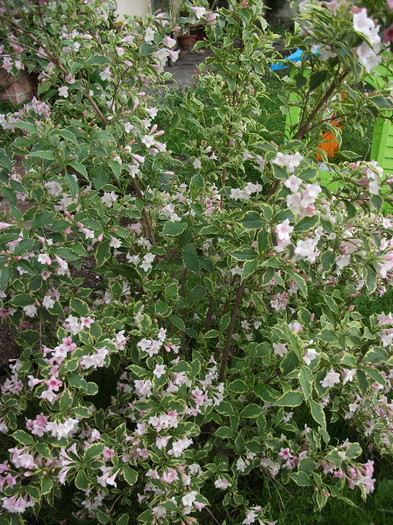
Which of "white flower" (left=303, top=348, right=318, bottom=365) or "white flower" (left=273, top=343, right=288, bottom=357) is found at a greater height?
"white flower" (left=303, top=348, right=318, bottom=365)

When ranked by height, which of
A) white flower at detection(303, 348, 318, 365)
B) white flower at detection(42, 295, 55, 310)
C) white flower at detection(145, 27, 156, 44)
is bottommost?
white flower at detection(42, 295, 55, 310)

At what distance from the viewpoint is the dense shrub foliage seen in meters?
1.43

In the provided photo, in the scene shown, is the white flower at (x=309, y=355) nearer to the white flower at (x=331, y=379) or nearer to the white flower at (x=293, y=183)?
the white flower at (x=331, y=379)

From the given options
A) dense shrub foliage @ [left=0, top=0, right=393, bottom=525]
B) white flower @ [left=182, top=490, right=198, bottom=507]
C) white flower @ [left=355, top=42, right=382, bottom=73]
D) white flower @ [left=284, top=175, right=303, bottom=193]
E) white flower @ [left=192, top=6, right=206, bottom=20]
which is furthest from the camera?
white flower @ [left=192, top=6, right=206, bottom=20]

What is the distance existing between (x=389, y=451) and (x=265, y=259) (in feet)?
3.70

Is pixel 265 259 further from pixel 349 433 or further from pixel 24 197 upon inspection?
pixel 349 433

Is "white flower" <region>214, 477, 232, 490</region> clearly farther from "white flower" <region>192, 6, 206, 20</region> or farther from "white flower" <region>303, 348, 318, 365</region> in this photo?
"white flower" <region>192, 6, 206, 20</region>

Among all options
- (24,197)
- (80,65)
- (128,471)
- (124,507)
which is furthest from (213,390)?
(80,65)

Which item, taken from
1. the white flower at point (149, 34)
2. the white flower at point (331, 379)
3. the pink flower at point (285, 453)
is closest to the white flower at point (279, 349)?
the white flower at point (331, 379)

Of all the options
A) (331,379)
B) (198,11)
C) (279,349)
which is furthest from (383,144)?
(331,379)

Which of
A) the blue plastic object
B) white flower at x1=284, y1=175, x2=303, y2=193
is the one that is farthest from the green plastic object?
white flower at x1=284, y1=175, x2=303, y2=193

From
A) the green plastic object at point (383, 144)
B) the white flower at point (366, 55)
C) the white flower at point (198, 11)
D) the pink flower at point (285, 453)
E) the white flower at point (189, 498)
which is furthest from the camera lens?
the green plastic object at point (383, 144)

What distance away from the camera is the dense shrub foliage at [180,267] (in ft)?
4.70

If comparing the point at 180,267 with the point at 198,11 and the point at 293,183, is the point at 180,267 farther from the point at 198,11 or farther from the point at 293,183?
the point at 198,11
